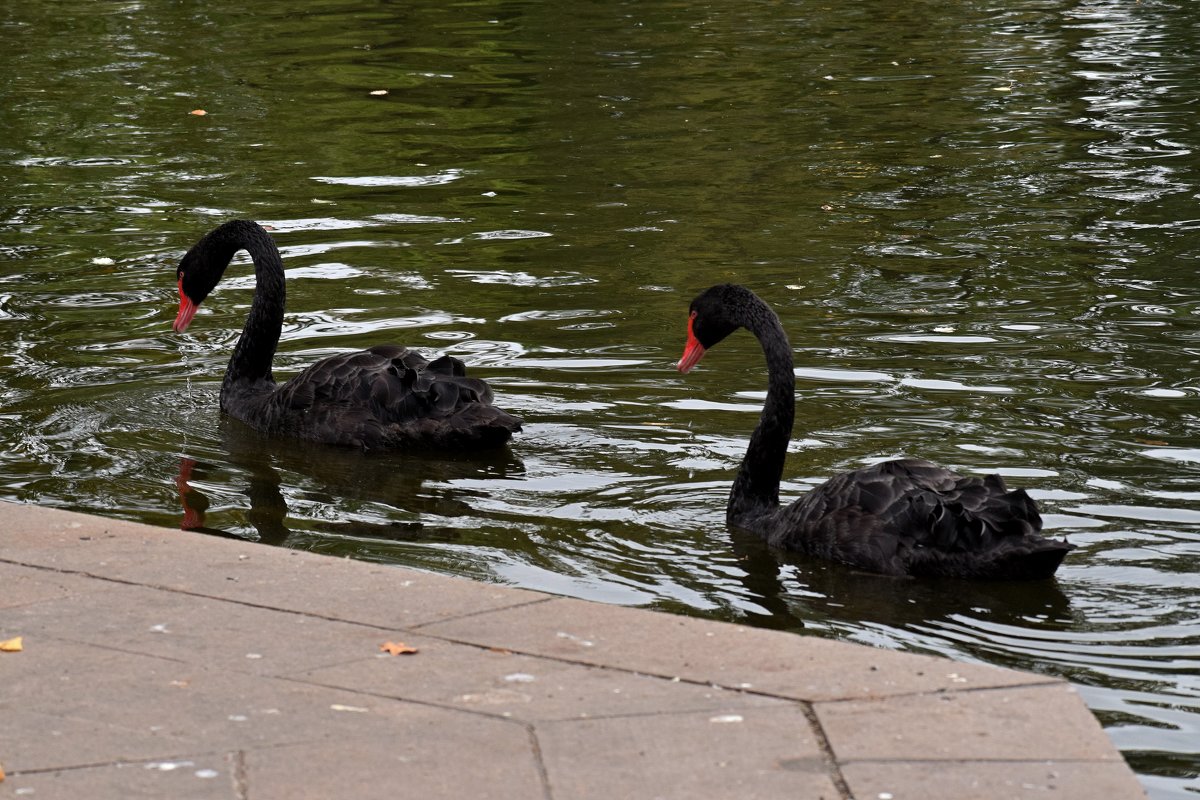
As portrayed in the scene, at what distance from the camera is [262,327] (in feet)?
31.1

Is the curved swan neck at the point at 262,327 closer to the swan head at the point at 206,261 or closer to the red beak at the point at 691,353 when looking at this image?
the swan head at the point at 206,261

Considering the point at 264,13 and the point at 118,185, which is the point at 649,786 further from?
the point at 264,13

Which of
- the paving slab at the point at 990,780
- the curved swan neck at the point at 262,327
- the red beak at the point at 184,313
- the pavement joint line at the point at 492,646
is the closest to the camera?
the paving slab at the point at 990,780

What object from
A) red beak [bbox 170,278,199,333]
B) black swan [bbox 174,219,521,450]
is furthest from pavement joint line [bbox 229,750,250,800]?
red beak [bbox 170,278,199,333]

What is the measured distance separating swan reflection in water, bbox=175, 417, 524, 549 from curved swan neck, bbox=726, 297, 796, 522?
111cm

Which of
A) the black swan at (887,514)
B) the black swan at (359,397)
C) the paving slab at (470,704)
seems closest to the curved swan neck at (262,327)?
the black swan at (359,397)

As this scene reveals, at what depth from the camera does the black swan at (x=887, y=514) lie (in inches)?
255

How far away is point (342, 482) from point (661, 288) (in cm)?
351

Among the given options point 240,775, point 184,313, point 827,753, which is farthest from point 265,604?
point 184,313

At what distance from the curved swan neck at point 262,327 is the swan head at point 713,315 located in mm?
2549

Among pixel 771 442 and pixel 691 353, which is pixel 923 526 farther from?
pixel 691 353

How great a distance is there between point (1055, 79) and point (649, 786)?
52.3ft

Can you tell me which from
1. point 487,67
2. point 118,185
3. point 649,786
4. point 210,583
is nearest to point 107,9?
point 487,67

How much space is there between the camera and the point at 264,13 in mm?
25156
